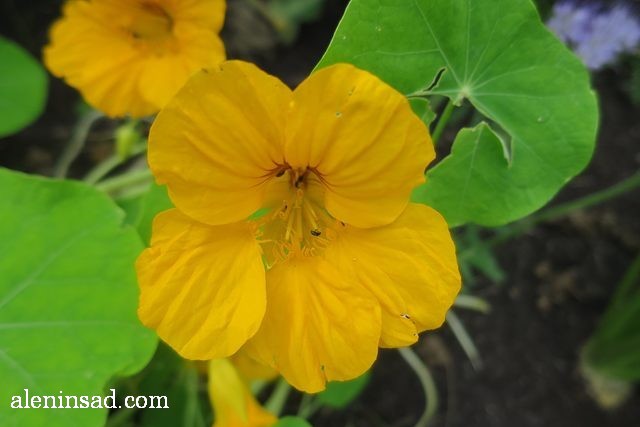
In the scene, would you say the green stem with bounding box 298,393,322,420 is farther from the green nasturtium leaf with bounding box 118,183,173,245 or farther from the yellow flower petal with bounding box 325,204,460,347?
the yellow flower petal with bounding box 325,204,460,347

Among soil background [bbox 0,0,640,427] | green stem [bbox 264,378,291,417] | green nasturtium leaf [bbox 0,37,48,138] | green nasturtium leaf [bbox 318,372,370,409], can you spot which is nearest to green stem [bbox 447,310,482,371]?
soil background [bbox 0,0,640,427]

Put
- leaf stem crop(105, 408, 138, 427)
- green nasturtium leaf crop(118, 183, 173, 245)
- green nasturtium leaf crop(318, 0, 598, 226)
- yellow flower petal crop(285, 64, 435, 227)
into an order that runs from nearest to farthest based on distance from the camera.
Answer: yellow flower petal crop(285, 64, 435, 227)
green nasturtium leaf crop(318, 0, 598, 226)
green nasturtium leaf crop(118, 183, 173, 245)
leaf stem crop(105, 408, 138, 427)

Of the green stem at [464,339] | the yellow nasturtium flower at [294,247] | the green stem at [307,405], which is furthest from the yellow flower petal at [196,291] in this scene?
the green stem at [464,339]

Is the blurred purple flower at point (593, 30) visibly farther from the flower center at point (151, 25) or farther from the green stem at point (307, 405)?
the green stem at point (307, 405)

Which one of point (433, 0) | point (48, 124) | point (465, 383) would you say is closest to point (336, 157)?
point (433, 0)

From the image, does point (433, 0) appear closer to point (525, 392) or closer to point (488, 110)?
point (488, 110)
